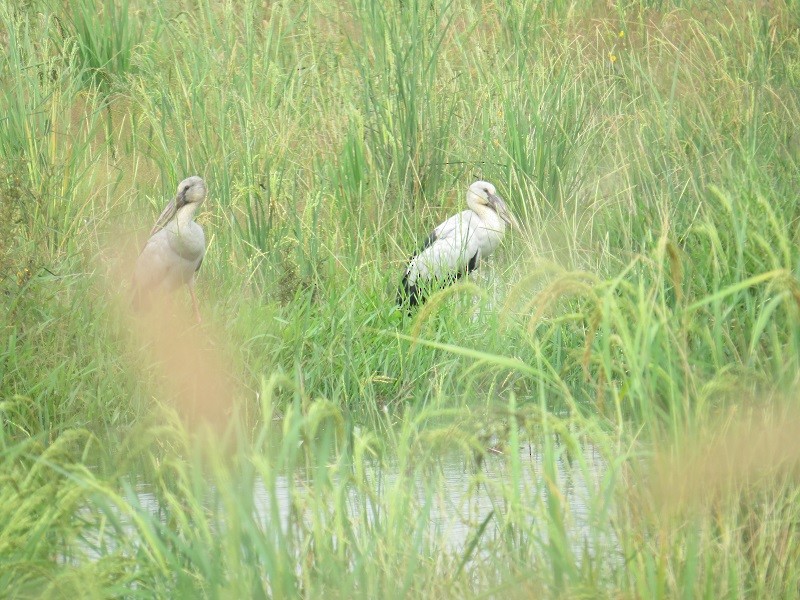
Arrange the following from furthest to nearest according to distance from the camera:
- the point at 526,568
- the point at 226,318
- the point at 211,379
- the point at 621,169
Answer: the point at 621,169 < the point at 226,318 < the point at 211,379 < the point at 526,568

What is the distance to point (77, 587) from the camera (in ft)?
7.54

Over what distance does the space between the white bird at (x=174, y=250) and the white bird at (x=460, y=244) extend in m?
0.85

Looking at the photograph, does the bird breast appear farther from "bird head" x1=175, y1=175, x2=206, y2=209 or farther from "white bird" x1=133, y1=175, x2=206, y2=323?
"bird head" x1=175, y1=175, x2=206, y2=209

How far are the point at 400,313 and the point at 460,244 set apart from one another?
2.22ft

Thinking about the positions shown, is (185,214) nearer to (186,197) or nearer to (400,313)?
(186,197)

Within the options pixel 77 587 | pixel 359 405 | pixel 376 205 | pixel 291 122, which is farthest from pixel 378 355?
pixel 77 587

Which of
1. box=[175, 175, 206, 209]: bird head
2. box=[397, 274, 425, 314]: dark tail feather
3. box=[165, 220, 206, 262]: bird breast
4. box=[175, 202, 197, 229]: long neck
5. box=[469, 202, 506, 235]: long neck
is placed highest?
box=[175, 175, 206, 209]: bird head

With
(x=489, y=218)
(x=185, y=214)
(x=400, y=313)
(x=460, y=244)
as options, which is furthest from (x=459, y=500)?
(x=489, y=218)

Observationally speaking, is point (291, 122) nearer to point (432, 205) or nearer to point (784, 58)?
point (432, 205)

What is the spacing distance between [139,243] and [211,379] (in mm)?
1820

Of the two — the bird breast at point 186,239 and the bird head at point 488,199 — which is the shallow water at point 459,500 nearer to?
the bird breast at point 186,239

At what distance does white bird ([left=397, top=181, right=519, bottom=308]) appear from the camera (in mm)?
5533

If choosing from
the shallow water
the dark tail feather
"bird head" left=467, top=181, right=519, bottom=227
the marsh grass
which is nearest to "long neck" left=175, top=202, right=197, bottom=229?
the marsh grass

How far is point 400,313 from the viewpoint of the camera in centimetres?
539
